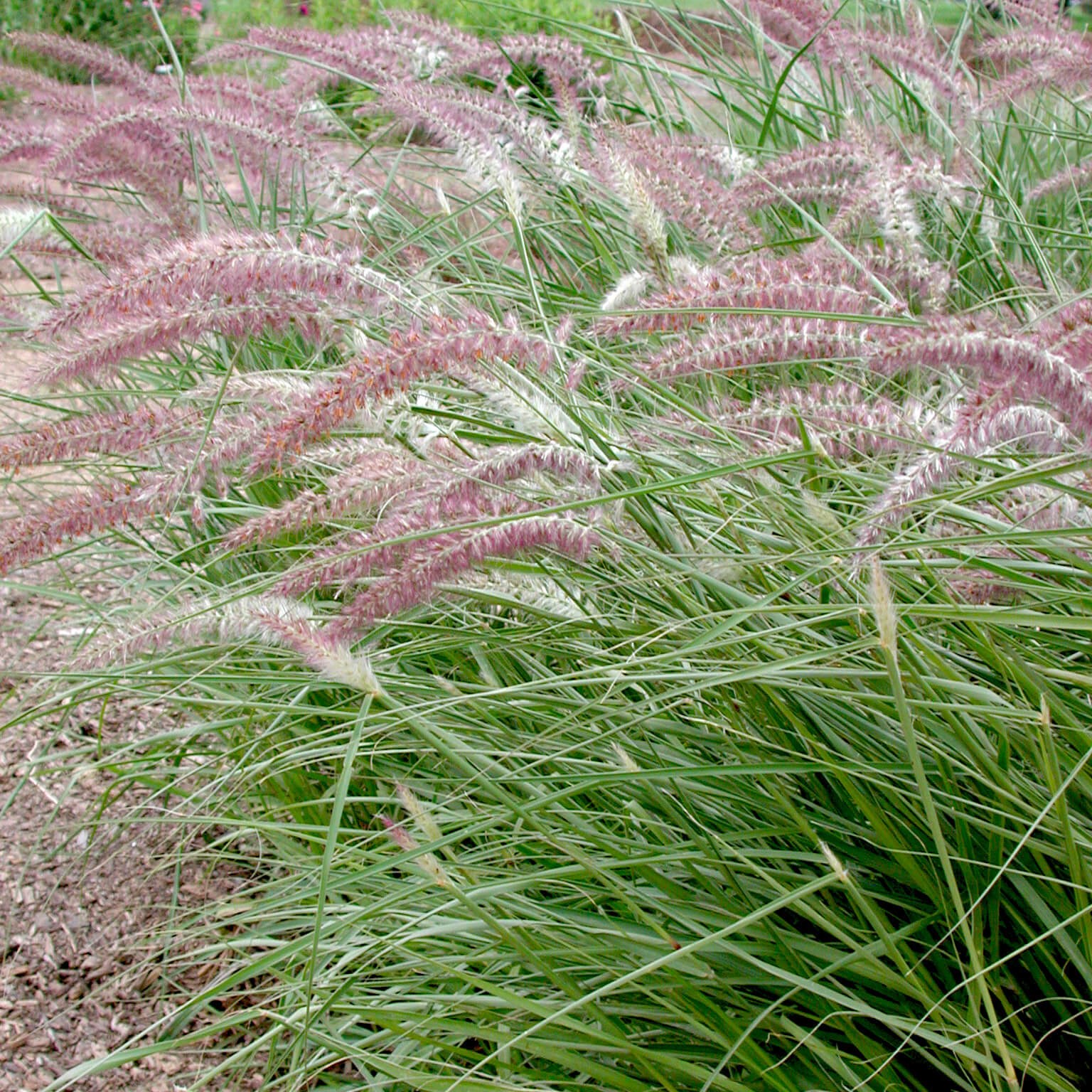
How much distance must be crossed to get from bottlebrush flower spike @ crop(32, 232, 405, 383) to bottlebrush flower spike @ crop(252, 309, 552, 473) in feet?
0.46

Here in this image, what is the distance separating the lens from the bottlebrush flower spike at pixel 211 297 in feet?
5.18

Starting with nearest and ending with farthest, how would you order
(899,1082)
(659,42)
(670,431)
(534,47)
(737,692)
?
(899,1082)
(737,692)
(670,431)
(534,47)
(659,42)

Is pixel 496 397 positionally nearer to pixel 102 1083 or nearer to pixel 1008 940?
pixel 1008 940

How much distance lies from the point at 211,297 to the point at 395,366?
1.46 feet

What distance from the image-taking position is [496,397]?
1.67 metres

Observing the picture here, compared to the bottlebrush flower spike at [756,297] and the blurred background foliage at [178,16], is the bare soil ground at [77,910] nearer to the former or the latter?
the bottlebrush flower spike at [756,297]

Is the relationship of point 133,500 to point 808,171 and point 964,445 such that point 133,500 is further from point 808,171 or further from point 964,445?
point 808,171

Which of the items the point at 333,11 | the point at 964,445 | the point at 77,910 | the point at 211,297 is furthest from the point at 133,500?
the point at 333,11

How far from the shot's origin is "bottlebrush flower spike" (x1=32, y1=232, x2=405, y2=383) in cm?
158

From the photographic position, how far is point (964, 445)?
1284 millimetres

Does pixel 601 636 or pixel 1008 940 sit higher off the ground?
pixel 601 636

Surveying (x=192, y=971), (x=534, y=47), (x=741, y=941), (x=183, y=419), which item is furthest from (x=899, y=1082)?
(x=534, y=47)

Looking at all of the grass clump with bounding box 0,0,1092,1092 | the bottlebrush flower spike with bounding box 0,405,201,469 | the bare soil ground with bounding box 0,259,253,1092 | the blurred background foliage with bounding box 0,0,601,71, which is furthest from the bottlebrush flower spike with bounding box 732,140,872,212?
the blurred background foliage with bounding box 0,0,601,71

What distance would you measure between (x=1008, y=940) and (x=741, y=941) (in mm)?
385
